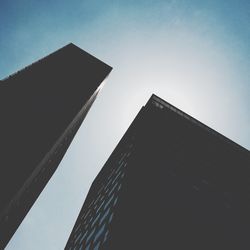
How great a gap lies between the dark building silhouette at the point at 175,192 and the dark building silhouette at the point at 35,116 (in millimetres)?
6759

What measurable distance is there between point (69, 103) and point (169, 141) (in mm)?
12046

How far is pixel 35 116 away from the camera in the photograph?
22.5 metres

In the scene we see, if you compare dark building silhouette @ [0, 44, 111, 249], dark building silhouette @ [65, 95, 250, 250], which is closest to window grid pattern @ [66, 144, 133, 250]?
dark building silhouette @ [65, 95, 250, 250]

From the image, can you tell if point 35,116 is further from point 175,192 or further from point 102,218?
point 175,192

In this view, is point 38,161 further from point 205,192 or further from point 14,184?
point 205,192

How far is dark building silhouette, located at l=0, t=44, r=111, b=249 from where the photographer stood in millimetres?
17513

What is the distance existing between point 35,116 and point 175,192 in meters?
14.7

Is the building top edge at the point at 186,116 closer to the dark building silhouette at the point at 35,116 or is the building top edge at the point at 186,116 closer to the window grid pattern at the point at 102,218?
the window grid pattern at the point at 102,218

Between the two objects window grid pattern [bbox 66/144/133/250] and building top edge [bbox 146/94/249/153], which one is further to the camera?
building top edge [bbox 146/94/249/153]

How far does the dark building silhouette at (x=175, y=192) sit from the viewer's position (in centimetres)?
1358

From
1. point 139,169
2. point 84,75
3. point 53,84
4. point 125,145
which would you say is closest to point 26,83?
point 53,84

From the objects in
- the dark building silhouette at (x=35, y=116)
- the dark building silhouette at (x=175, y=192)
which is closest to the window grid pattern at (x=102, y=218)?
the dark building silhouette at (x=175, y=192)

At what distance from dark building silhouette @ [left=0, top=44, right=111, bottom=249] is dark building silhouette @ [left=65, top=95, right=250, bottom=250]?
6759 millimetres

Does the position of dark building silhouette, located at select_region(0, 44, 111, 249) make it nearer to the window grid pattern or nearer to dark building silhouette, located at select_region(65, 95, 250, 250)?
the window grid pattern
